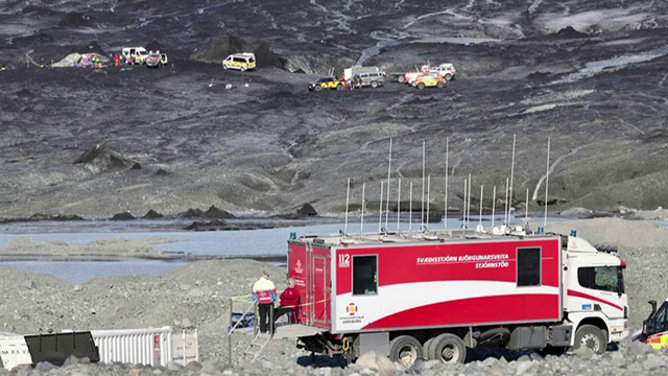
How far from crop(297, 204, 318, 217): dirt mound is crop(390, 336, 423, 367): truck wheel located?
137ft

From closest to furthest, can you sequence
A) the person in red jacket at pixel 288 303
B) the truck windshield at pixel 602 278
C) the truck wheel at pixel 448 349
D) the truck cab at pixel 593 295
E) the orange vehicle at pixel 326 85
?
1. the truck wheel at pixel 448 349
2. the person in red jacket at pixel 288 303
3. the truck cab at pixel 593 295
4. the truck windshield at pixel 602 278
5. the orange vehicle at pixel 326 85

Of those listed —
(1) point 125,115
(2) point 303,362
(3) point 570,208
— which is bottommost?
(2) point 303,362

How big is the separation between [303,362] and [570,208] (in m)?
41.2

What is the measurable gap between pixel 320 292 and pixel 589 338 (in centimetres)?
526

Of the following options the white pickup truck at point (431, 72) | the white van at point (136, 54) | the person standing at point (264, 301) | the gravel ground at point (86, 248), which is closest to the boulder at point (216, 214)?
the gravel ground at point (86, 248)

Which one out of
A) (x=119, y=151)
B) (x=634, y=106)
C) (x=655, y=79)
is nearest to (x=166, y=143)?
(x=119, y=151)

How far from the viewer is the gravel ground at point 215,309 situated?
18.7 metres

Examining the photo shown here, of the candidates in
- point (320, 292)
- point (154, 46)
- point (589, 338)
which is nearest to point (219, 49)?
point (154, 46)

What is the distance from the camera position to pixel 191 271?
38.4 metres

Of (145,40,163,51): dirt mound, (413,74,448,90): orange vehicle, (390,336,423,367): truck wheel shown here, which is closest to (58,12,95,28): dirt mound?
(145,40,163,51): dirt mound

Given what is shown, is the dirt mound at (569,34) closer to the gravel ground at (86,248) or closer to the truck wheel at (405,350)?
the gravel ground at (86,248)

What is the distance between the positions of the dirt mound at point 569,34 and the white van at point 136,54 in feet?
132

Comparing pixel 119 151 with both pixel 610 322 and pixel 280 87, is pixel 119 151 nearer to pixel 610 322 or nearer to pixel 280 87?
pixel 280 87

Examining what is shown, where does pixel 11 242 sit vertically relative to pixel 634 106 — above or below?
below
